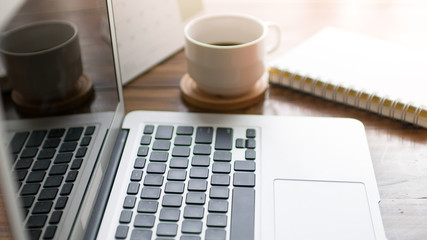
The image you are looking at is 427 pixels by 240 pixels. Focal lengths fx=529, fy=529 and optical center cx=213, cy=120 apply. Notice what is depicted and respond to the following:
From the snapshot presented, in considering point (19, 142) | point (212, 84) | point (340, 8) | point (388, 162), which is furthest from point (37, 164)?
point (340, 8)

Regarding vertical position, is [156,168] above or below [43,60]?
below

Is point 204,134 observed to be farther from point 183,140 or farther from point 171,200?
point 171,200

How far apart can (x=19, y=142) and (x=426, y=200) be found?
0.47 m

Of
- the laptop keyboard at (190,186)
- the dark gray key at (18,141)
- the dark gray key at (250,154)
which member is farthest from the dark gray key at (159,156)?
the dark gray key at (18,141)

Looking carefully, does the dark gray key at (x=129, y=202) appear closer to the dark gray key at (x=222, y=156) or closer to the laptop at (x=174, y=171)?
the laptop at (x=174, y=171)

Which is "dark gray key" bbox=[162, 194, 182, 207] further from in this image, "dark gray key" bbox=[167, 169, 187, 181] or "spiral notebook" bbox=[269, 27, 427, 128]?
"spiral notebook" bbox=[269, 27, 427, 128]

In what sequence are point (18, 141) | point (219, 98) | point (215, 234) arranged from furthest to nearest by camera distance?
point (219, 98) < point (215, 234) < point (18, 141)

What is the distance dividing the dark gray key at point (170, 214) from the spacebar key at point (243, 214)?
0.06 m

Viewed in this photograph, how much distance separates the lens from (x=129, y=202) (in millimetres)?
611

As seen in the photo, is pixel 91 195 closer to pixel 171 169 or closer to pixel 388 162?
pixel 171 169

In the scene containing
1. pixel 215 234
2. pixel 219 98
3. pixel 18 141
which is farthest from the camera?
pixel 219 98

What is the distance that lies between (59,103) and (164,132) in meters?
0.20

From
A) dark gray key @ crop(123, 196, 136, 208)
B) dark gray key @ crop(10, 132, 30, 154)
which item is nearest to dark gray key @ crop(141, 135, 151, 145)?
dark gray key @ crop(123, 196, 136, 208)

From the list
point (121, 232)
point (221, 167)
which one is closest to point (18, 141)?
point (121, 232)
